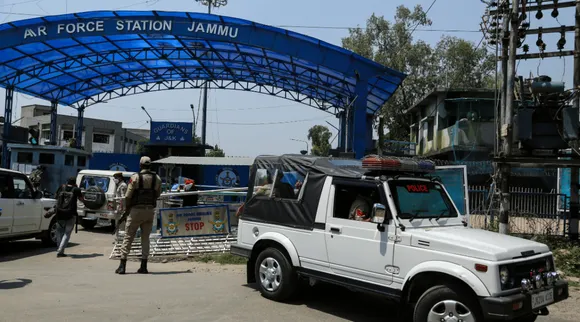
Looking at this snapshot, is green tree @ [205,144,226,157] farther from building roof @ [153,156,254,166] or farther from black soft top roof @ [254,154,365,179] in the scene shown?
black soft top roof @ [254,154,365,179]

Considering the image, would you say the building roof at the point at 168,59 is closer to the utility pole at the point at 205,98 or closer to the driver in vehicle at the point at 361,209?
the utility pole at the point at 205,98

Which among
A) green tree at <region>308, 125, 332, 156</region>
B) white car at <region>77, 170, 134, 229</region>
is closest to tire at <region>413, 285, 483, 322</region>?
white car at <region>77, 170, 134, 229</region>

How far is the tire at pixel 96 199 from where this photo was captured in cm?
1382

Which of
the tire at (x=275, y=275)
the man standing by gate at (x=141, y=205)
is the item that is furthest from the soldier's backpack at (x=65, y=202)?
the tire at (x=275, y=275)

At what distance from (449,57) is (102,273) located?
123 feet

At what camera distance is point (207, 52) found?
71.5ft

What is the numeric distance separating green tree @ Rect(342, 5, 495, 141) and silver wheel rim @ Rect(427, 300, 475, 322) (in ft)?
117

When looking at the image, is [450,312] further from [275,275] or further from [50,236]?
[50,236]

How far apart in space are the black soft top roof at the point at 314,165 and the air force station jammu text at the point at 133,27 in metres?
11.3

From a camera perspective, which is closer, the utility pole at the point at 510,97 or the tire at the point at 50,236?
the utility pole at the point at 510,97

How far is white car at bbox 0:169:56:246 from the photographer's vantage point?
31.7ft

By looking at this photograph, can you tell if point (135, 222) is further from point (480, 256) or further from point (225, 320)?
point (480, 256)

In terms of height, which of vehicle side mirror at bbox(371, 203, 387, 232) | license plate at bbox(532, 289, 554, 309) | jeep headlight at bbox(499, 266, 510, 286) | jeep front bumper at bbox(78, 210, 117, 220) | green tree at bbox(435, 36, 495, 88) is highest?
green tree at bbox(435, 36, 495, 88)

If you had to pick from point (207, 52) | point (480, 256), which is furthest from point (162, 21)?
point (480, 256)
